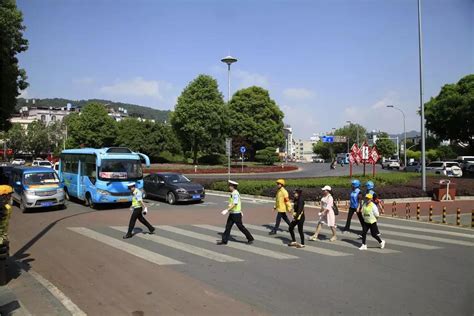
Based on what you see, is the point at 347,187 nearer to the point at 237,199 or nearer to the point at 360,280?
the point at 237,199

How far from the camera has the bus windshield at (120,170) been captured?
60.1 ft

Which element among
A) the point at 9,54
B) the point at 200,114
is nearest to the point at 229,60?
the point at 200,114

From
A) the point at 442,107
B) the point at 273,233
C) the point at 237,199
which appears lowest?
the point at 273,233

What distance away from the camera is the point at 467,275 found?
8.07 metres

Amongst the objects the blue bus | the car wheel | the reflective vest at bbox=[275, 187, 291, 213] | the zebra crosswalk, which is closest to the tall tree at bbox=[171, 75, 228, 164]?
the car wheel

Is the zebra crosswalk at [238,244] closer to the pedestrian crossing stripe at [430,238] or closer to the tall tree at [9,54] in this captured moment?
the pedestrian crossing stripe at [430,238]

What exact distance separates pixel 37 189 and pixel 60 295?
11734 mm

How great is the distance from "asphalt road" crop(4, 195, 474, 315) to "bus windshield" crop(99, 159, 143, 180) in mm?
4619

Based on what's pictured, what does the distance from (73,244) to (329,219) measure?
22.9 ft

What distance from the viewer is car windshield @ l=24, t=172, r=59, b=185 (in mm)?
17750

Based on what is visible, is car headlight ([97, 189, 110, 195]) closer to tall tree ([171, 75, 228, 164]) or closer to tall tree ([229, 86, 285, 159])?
tall tree ([171, 75, 228, 164])

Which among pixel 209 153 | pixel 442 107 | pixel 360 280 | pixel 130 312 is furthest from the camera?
pixel 209 153

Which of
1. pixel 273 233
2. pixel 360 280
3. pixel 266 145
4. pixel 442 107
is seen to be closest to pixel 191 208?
pixel 273 233

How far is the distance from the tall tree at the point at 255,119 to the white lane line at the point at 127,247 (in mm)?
55787
